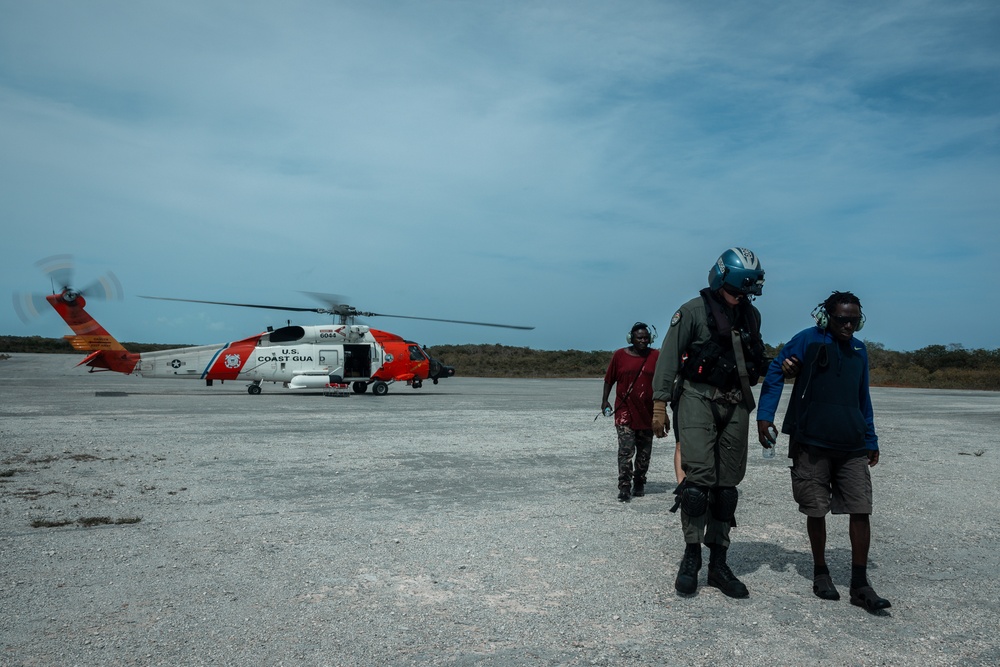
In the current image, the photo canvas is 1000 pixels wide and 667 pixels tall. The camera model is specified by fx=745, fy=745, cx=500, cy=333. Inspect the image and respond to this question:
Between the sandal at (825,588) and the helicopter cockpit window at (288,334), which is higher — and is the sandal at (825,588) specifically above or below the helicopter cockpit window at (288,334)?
below

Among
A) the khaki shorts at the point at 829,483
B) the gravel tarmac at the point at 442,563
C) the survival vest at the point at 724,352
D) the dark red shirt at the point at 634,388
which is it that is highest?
the survival vest at the point at 724,352

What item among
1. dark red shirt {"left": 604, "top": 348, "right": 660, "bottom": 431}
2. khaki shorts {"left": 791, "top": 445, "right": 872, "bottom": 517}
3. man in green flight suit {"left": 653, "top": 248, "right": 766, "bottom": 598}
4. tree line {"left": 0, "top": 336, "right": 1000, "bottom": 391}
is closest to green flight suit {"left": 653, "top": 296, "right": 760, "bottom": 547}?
man in green flight suit {"left": 653, "top": 248, "right": 766, "bottom": 598}

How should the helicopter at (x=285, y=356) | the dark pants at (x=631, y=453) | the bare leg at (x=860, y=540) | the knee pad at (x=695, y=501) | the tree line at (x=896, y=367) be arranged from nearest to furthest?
the bare leg at (x=860, y=540) → the knee pad at (x=695, y=501) → the dark pants at (x=631, y=453) → the helicopter at (x=285, y=356) → the tree line at (x=896, y=367)

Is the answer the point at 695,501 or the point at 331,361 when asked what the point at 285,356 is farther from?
the point at 695,501

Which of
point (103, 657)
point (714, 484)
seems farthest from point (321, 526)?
point (714, 484)

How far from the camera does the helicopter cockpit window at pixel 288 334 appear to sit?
24.7 m

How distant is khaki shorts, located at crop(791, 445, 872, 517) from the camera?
180 inches

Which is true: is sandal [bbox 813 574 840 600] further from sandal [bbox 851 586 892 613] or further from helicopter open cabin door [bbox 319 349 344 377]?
helicopter open cabin door [bbox 319 349 344 377]

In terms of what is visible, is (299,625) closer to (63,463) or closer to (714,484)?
(714,484)

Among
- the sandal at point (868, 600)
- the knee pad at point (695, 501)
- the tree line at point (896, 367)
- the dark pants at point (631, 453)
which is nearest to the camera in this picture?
the sandal at point (868, 600)

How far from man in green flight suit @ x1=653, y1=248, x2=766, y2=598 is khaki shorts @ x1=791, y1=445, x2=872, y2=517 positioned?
0.37 m

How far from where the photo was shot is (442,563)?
5.14m

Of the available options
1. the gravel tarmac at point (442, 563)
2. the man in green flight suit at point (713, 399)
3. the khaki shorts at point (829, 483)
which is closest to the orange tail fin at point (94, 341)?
the gravel tarmac at point (442, 563)

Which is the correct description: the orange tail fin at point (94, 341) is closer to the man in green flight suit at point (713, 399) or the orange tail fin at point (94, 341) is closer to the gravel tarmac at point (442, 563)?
the gravel tarmac at point (442, 563)
